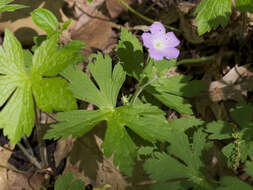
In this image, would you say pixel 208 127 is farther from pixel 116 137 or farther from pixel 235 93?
pixel 116 137

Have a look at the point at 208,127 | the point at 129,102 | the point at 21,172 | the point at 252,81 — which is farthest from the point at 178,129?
the point at 21,172

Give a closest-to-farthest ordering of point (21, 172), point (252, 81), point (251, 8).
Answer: point (251, 8) → point (21, 172) → point (252, 81)

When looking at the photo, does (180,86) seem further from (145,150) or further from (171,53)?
(145,150)

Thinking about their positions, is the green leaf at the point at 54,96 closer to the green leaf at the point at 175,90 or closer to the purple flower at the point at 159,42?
the purple flower at the point at 159,42

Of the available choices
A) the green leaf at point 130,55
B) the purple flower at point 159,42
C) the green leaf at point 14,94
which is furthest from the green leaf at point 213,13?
the green leaf at point 14,94

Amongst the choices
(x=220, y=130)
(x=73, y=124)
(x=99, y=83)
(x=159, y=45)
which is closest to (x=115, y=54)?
(x=99, y=83)
